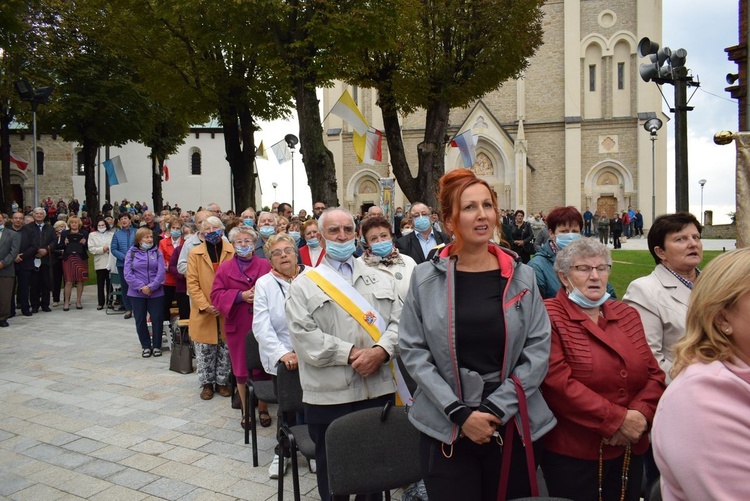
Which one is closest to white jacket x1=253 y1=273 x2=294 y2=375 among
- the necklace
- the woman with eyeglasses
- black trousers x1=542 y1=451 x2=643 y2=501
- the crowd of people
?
the woman with eyeglasses

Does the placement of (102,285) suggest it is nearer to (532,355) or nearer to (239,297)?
(239,297)

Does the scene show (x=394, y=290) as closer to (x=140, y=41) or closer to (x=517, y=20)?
(x=517, y=20)

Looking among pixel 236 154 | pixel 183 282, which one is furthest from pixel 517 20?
pixel 183 282

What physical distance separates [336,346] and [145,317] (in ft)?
23.7

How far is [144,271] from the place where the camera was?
10023 millimetres

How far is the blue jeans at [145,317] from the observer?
9945 millimetres

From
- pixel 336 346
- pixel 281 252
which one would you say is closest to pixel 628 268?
pixel 281 252

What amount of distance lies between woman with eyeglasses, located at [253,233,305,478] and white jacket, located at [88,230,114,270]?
1015 centimetres

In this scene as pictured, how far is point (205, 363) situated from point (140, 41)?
16.2 m

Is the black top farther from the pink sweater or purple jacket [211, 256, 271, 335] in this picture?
purple jacket [211, 256, 271, 335]

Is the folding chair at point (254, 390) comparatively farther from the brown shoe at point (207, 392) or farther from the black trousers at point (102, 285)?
the black trousers at point (102, 285)

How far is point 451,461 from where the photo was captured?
285 centimetres

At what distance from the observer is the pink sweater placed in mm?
1535

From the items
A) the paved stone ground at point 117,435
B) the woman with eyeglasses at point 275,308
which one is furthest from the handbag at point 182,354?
the woman with eyeglasses at point 275,308
